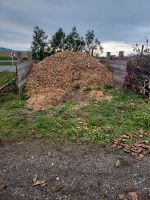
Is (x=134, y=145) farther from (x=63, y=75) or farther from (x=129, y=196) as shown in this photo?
(x=63, y=75)

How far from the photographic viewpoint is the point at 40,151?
5391mm

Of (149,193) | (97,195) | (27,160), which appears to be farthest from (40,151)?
(149,193)

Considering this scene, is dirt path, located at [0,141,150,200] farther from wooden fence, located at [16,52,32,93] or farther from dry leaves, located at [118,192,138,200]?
wooden fence, located at [16,52,32,93]

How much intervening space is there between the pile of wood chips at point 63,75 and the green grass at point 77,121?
142 cm

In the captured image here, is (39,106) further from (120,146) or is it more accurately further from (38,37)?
(38,37)

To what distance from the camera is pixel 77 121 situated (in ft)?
22.3

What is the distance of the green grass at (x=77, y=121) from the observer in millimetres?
6098

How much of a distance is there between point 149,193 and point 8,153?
2642 millimetres

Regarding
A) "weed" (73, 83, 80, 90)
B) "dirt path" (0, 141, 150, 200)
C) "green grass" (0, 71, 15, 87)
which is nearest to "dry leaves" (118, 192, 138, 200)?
"dirt path" (0, 141, 150, 200)

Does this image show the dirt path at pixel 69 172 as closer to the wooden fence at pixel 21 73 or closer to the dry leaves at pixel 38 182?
the dry leaves at pixel 38 182

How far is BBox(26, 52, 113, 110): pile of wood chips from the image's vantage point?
9.97m

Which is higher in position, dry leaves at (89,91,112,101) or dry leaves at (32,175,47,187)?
dry leaves at (89,91,112,101)

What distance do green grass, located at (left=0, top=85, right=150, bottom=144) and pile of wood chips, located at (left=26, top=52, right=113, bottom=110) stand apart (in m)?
1.42

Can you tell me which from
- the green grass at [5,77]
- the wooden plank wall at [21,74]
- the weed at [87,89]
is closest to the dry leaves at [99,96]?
the weed at [87,89]
